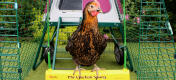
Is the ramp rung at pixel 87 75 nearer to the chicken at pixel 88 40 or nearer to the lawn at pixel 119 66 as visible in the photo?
the chicken at pixel 88 40

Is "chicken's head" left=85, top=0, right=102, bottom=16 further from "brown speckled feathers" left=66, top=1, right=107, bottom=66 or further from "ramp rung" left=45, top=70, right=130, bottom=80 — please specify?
"ramp rung" left=45, top=70, right=130, bottom=80

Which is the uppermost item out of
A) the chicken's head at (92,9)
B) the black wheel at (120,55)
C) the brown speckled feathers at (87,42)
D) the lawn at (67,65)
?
the chicken's head at (92,9)

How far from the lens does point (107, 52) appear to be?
444 centimetres

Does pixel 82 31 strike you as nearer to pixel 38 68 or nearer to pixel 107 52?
pixel 38 68

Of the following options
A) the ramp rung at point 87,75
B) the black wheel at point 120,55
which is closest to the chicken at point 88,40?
the ramp rung at point 87,75

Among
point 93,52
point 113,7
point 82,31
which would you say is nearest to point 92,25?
point 82,31

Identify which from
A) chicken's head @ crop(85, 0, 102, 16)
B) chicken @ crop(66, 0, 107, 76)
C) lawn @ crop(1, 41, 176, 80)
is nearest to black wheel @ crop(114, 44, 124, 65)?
lawn @ crop(1, 41, 176, 80)

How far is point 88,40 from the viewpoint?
6.32 ft

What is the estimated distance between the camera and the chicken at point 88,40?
1.85 metres

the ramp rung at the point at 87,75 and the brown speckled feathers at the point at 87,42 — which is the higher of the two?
the brown speckled feathers at the point at 87,42

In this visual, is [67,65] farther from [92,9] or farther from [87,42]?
[92,9]

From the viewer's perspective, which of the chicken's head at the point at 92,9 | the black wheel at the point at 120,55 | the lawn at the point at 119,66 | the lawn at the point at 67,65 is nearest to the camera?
the chicken's head at the point at 92,9

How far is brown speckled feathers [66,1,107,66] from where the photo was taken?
1.87 meters

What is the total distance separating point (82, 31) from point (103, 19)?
4.31 ft
